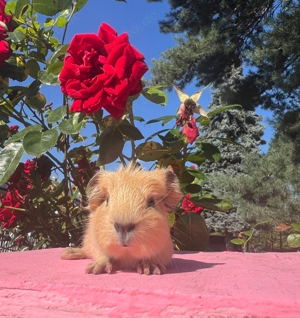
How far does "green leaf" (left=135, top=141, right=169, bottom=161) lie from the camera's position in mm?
901

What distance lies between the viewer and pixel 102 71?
69 cm

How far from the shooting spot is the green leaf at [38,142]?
2.21 feet

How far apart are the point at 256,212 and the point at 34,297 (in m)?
4.04

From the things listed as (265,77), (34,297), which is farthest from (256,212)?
(34,297)

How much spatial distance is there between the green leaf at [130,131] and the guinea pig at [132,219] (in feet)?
0.42

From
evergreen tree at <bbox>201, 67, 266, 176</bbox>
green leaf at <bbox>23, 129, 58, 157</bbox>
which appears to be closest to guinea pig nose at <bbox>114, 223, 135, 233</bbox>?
green leaf at <bbox>23, 129, 58, 157</bbox>

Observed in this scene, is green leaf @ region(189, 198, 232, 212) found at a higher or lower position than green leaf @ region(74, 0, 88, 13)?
lower

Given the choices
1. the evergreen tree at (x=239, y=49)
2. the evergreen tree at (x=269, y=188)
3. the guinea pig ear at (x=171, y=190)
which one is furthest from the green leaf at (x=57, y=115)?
the evergreen tree at (x=269, y=188)

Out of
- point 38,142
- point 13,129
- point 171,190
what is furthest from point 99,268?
Answer: point 13,129

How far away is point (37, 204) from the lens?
4.38ft

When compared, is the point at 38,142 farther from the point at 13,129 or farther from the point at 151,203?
the point at 13,129

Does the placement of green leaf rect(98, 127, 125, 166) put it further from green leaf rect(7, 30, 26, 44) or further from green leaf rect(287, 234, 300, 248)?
green leaf rect(287, 234, 300, 248)

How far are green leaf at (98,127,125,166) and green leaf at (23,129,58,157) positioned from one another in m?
0.12

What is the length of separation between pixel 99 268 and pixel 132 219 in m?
0.13
